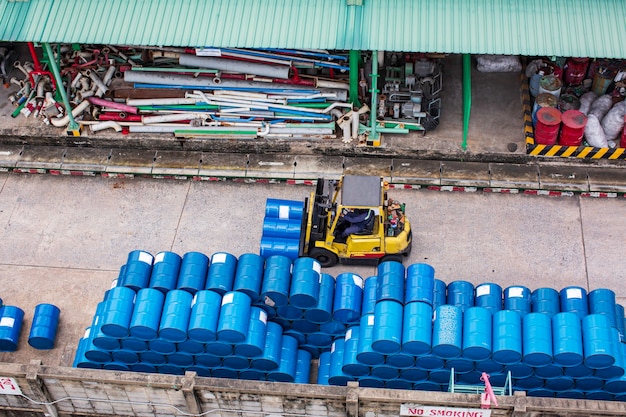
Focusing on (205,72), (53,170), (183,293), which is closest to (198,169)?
(205,72)

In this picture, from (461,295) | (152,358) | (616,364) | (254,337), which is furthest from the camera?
(461,295)

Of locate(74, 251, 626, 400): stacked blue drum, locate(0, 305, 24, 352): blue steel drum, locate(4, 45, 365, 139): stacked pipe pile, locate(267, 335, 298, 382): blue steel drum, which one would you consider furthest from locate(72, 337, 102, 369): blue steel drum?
locate(4, 45, 365, 139): stacked pipe pile

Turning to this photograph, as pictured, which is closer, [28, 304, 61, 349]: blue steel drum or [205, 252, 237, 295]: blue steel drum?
[205, 252, 237, 295]: blue steel drum

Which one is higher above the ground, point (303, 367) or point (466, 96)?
point (466, 96)

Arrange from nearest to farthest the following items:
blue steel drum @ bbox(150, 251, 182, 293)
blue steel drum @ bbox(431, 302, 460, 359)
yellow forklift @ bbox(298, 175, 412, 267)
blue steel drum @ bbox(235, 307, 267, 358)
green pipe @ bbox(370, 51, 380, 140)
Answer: blue steel drum @ bbox(431, 302, 460, 359)
blue steel drum @ bbox(235, 307, 267, 358)
blue steel drum @ bbox(150, 251, 182, 293)
yellow forklift @ bbox(298, 175, 412, 267)
green pipe @ bbox(370, 51, 380, 140)

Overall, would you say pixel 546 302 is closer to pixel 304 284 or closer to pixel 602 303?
pixel 602 303

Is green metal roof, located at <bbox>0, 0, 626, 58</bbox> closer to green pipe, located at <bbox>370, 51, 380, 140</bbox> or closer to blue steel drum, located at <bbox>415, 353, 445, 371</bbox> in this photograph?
green pipe, located at <bbox>370, 51, 380, 140</bbox>

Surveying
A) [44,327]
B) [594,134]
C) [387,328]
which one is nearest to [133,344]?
[44,327]

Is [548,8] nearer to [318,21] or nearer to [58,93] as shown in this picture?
[318,21]
